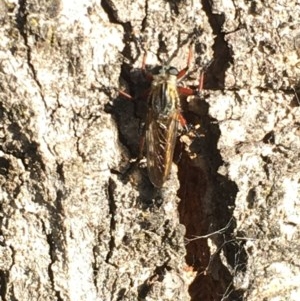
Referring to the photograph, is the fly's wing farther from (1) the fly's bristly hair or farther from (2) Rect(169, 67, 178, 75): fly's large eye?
(2) Rect(169, 67, 178, 75): fly's large eye

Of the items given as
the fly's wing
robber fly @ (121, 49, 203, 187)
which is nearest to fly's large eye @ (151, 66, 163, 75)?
robber fly @ (121, 49, 203, 187)

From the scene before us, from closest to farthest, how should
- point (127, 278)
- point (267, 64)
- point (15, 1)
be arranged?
1. point (15, 1)
2. point (267, 64)
3. point (127, 278)

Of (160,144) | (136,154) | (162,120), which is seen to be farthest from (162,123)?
(136,154)

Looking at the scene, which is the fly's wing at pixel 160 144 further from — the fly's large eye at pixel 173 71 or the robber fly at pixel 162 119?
the fly's large eye at pixel 173 71

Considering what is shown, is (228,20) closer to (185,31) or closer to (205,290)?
(185,31)

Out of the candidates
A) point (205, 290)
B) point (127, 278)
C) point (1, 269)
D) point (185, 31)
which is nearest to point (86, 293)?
point (127, 278)

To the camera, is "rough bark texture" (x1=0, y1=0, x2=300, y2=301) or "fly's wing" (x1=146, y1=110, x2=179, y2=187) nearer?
"rough bark texture" (x1=0, y1=0, x2=300, y2=301)
